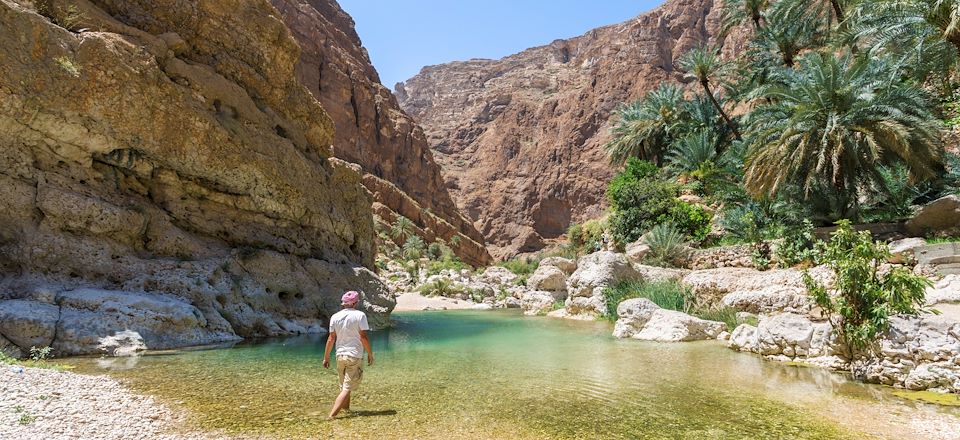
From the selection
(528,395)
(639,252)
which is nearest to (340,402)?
(528,395)

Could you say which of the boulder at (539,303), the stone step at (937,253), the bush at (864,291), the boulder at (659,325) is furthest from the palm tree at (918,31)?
the boulder at (539,303)

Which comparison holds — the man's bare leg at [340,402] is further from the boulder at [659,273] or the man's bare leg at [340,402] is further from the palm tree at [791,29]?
the palm tree at [791,29]

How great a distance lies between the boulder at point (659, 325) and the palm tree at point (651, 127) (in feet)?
77.1

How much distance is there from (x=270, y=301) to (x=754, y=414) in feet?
41.8

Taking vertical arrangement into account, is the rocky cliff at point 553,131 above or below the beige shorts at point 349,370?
above

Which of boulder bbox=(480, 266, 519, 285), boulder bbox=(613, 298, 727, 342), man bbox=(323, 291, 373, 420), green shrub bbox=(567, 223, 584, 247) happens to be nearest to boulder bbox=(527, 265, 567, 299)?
green shrub bbox=(567, 223, 584, 247)

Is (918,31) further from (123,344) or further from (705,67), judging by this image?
(123,344)

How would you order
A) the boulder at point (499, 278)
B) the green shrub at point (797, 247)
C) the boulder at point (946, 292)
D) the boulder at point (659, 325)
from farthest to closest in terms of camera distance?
the boulder at point (499, 278), the green shrub at point (797, 247), the boulder at point (659, 325), the boulder at point (946, 292)

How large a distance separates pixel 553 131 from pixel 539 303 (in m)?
75.6

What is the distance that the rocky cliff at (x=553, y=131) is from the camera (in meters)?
86.9

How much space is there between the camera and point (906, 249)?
12.2 m

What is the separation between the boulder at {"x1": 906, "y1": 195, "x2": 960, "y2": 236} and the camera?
12953 millimetres

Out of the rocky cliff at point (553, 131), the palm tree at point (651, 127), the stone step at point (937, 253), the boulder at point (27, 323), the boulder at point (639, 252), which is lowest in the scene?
the boulder at point (27, 323)

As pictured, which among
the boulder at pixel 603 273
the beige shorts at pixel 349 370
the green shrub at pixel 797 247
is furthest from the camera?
the boulder at pixel 603 273
